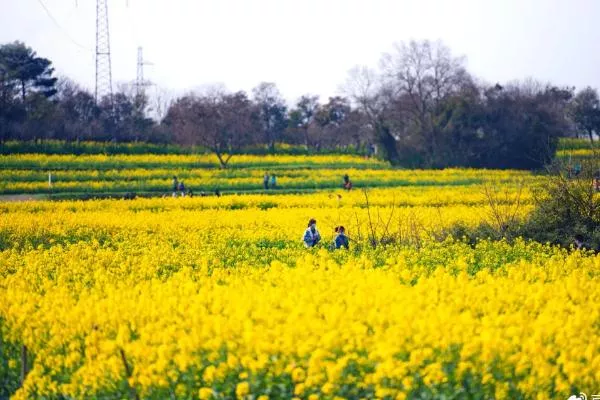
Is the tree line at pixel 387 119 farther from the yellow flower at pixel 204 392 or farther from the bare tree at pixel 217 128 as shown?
the yellow flower at pixel 204 392

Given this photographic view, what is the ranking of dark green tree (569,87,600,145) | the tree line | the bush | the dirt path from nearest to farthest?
the bush, the dirt path, the tree line, dark green tree (569,87,600,145)

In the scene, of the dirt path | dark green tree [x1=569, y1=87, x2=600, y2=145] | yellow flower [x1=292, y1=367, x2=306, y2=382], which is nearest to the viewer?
yellow flower [x1=292, y1=367, x2=306, y2=382]

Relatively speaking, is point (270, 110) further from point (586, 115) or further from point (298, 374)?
point (298, 374)

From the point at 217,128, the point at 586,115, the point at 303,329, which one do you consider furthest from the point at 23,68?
the point at 303,329

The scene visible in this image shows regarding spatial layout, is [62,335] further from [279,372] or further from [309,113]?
[309,113]

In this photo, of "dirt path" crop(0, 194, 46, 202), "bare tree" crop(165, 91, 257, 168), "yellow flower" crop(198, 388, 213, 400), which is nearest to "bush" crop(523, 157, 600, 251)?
"yellow flower" crop(198, 388, 213, 400)

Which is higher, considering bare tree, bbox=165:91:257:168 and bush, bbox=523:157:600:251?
bare tree, bbox=165:91:257:168

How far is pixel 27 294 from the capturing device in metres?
11.5

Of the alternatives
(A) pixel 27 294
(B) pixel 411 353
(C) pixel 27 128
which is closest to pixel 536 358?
(B) pixel 411 353

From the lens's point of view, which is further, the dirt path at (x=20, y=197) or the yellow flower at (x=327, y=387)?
the dirt path at (x=20, y=197)

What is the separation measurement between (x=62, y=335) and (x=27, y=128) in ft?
170

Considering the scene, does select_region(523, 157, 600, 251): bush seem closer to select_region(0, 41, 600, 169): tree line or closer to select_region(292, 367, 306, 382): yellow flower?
select_region(292, 367, 306, 382): yellow flower

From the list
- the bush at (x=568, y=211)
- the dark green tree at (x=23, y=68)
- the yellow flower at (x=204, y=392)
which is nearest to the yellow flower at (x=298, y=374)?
the yellow flower at (x=204, y=392)

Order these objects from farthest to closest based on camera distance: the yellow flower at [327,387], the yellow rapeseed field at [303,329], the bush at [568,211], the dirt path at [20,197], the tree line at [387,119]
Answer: the tree line at [387,119] → the dirt path at [20,197] → the bush at [568,211] → the yellow rapeseed field at [303,329] → the yellow flower at [327,387]
